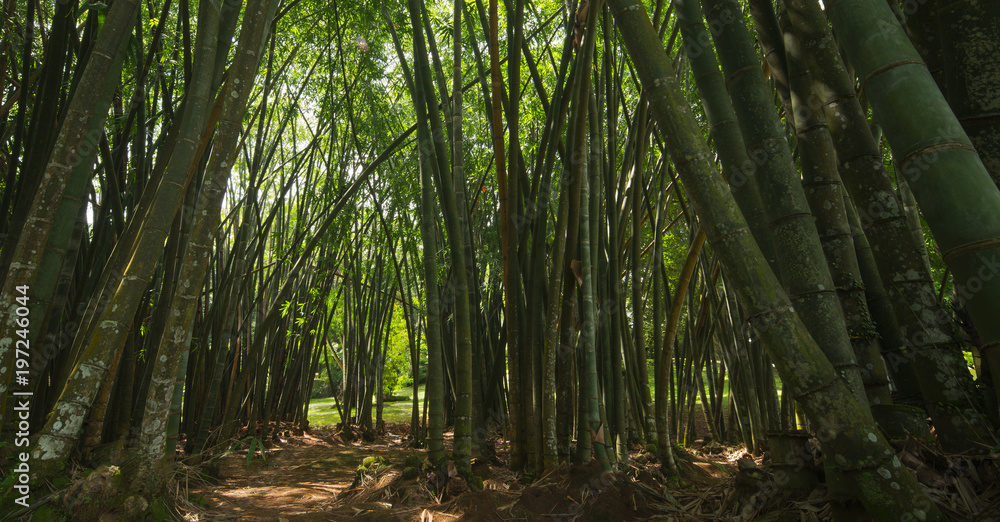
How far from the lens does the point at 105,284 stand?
6.23ft

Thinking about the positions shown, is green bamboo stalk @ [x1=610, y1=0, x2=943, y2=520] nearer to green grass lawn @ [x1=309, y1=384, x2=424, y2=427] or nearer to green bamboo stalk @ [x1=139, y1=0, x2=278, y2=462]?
green bamboo stalk @ [x1=139, y1=0, x2=278, y2=462]

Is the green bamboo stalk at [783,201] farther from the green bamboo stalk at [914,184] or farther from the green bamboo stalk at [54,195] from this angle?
the green bamboo stalk at [54,195]

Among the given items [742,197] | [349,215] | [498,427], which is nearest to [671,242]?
[498,427]

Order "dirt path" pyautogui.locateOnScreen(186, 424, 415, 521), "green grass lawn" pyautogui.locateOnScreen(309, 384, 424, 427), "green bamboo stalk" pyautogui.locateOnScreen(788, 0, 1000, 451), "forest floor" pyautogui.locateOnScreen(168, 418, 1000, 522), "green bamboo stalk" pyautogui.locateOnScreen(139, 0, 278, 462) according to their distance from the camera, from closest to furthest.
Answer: "green bamboo stalk" pyautogui.locateOnScreen(788, 0, 1000, 451)
"forest floor" pyautogui.locateOnScreen(168, 418, 1000, 522)
"green bamboo stalk" pyautogui.locateOnScreen(139, 0, 278, 462)
"dirt path" pyautogui.locateOnScreen(186, 424, 415, 521)
"green grass lawn" pyautogui.locateOnScreen(309, 384, 424, 427)

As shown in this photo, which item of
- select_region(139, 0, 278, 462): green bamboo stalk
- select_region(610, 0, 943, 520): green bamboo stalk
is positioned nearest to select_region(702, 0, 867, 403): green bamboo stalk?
select_region(610, 0, 943, 520): green bamboo stalk

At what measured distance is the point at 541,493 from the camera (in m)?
1.85

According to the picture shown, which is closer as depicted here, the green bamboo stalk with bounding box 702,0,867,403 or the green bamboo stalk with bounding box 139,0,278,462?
the green bamboo stalk with bounding box 702,0,867,403

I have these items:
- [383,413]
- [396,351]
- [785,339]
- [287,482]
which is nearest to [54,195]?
[785,339]

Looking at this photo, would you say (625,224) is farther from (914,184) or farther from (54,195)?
(54,195)

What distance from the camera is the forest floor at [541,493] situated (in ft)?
3.41

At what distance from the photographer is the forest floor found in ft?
3.41

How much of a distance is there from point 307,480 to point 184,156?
2231 mm

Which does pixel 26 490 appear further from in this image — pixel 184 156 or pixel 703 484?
pixel 703 484

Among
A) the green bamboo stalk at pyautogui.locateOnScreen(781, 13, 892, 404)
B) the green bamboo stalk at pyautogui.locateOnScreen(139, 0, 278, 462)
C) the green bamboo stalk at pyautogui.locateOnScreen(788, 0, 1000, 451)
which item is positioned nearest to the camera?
the green bamboo stalk at pyautogui.locateOnScreen(788, 0, 1000, 451)
